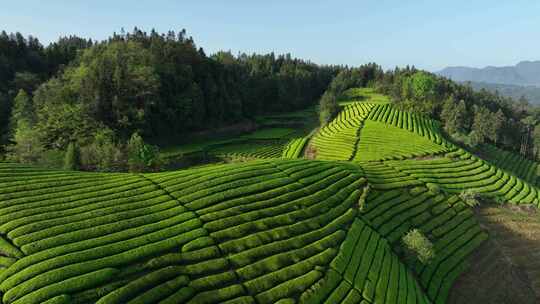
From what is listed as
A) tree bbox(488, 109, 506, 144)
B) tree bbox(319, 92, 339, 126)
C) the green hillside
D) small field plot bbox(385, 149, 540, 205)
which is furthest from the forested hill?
tree bbox(488, 109, 506, 144)

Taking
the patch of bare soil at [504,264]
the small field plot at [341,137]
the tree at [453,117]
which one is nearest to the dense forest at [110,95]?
the small field plot at [341,137]

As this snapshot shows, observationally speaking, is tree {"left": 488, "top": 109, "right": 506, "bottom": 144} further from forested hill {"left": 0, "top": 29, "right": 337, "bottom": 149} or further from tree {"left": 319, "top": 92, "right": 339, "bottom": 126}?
forested hill {"left": 0, "top": 29, "right": 337, "bottom": 149}

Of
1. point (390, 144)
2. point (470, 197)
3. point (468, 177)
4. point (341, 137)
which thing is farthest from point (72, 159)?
point (468, 177)

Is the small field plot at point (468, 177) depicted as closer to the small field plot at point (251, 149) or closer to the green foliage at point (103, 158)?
the small field plot at point (251, 149)

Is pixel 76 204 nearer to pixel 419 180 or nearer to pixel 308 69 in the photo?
pixel 419 180

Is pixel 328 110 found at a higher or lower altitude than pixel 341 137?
higher

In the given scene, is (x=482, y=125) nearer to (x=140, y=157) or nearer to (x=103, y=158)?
(x=140, y=157)


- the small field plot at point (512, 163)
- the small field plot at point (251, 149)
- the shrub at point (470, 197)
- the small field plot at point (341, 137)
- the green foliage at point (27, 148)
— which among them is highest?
the green foliage at point (27, 148)
